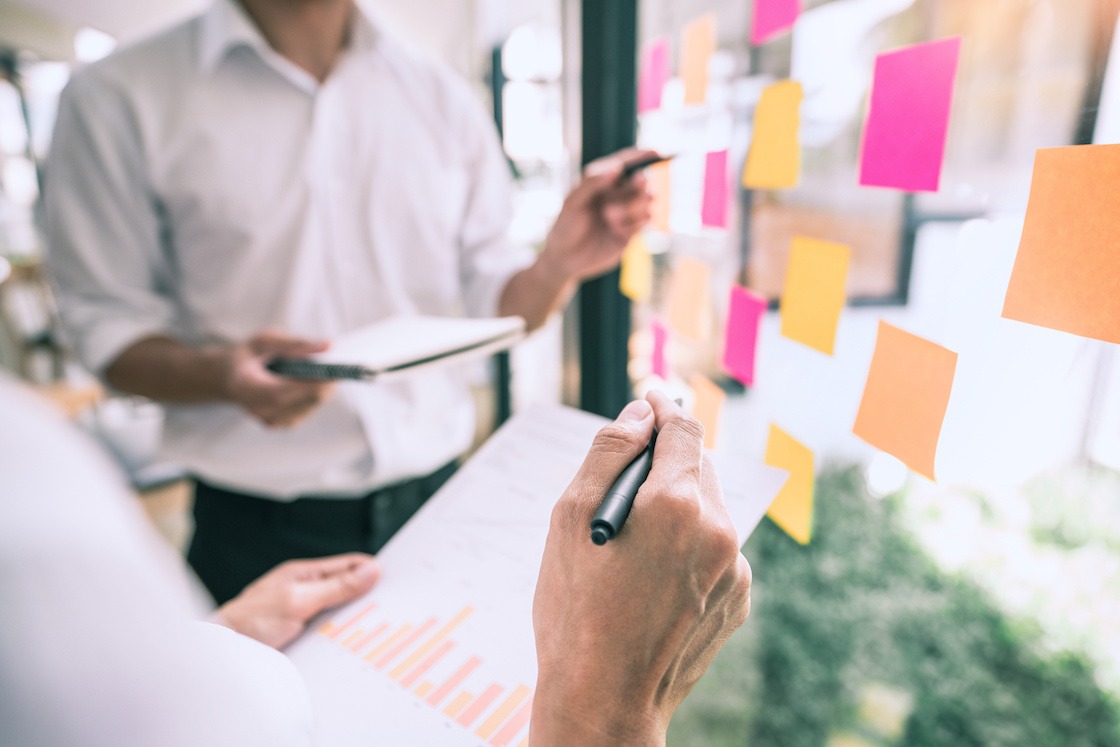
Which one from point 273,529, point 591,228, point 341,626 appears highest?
point 591,228

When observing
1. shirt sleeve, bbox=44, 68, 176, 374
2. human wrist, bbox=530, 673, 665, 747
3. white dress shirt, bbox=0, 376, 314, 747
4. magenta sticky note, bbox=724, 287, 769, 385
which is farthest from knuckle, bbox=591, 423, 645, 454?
shirt sleeve, bbox=44, 68, 176, 374

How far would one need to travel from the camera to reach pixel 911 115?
0.51 meters

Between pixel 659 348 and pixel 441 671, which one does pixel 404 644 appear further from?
pixel 659 348

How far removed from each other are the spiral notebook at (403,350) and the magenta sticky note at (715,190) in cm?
34

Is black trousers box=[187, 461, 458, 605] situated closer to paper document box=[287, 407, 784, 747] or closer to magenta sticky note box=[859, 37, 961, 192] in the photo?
paper document box=[287, 407, 784, 747]

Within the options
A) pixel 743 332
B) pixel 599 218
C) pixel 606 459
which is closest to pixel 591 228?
pixel 599 218

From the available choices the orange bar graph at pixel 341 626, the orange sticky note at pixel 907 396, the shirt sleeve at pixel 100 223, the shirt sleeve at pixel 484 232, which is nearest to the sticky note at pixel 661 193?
the shirt sleeve at pixel 484 232

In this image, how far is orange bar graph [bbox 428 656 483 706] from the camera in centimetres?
48

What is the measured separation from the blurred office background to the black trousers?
493 millimetres

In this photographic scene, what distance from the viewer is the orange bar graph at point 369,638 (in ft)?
1.79

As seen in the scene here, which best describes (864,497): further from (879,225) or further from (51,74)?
(51,74)

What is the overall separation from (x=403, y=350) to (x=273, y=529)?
568mm

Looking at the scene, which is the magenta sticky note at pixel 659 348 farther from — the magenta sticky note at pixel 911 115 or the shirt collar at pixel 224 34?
the shirt collar at pixel 224 34

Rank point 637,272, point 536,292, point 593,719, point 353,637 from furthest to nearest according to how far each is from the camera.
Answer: point 637,272
point 536,292
point 353,637
point 593,719
